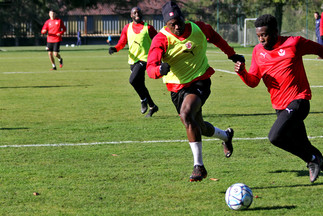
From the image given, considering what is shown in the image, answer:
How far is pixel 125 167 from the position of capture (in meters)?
7.61

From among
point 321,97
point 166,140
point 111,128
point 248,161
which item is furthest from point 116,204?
point 321,97

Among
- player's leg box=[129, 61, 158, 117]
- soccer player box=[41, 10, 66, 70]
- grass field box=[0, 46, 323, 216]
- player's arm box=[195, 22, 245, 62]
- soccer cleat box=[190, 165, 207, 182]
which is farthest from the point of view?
soccer player box=[41, 10, 66, 70]

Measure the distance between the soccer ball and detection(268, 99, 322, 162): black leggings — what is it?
973 millimetres

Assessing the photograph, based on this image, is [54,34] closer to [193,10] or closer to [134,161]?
[134,161]

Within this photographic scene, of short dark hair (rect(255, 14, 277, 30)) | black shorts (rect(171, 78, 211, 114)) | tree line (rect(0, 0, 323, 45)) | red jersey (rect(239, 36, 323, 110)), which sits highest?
short dark hair (rect(255, 14, 277, 30))

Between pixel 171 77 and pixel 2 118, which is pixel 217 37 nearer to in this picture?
pixel 171 77

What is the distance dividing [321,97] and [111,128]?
6297 millimetres

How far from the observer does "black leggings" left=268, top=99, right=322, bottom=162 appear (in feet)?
21.1

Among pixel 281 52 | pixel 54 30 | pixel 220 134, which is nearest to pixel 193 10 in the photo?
pixel 54 30

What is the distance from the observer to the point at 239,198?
18.4 ft

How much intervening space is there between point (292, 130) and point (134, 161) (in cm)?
227

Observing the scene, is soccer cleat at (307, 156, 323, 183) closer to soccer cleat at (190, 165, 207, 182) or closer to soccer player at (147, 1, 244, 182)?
soccer cleat at (190, 165, 207, 182)

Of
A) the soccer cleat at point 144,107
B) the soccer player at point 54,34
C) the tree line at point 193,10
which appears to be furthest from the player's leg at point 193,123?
the tree line at point 193,10

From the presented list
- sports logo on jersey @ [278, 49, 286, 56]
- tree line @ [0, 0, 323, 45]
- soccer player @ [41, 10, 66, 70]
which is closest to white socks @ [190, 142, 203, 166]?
sports logo on jersey @ [278, 49, 286, 56]
